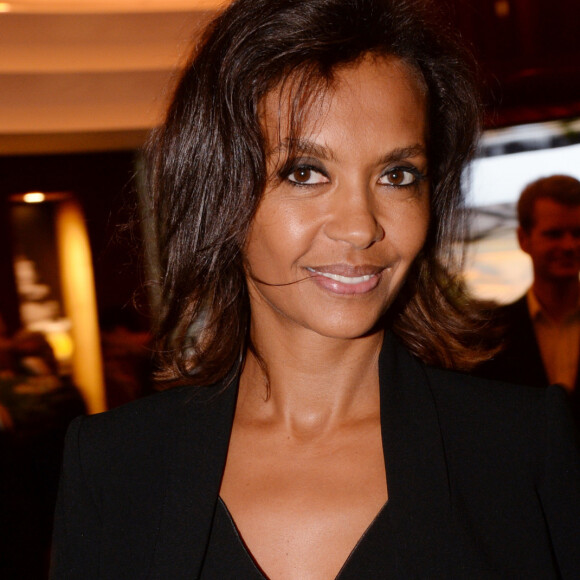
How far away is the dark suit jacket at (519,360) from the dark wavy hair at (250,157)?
2.77ft

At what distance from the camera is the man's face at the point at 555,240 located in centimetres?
256

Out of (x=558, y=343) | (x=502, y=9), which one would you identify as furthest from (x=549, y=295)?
(x=502, y=9)

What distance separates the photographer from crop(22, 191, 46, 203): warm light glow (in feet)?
12.1

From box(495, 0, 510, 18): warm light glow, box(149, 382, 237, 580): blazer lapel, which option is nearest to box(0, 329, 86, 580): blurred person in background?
box(149, 382, 237, 580): blazer lapel

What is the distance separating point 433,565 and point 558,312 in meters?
1.64

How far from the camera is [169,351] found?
1.45 meters

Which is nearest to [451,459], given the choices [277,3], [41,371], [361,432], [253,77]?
[361,432]

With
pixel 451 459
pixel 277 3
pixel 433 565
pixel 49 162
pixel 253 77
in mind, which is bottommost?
pixel 433 565

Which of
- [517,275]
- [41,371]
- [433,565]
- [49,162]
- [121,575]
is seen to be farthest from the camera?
[49,162]

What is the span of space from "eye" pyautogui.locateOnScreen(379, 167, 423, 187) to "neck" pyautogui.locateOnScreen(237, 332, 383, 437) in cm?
27

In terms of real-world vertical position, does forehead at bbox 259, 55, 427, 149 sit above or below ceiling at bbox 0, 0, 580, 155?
below

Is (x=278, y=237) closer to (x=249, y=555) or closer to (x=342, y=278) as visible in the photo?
(x=342, y=278)

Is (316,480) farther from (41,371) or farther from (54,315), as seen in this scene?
(54,315)

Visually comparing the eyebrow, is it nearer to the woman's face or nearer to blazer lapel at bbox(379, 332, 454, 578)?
the woman's face
